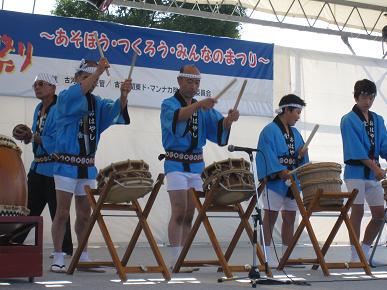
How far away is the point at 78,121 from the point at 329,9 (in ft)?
14.0

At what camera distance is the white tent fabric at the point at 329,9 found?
7.72 m

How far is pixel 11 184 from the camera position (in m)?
4.04

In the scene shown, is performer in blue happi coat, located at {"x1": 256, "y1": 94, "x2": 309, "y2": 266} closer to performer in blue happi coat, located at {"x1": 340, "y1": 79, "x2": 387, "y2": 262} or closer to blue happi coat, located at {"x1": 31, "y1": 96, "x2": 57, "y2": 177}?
performer in blue happi coat, located at {"x1": 340, "y1": 79, "x2": 387, "y2": 262}

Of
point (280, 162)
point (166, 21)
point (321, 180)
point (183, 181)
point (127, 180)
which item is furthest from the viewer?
point (166, 21)

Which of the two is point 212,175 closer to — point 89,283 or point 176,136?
point 176,136

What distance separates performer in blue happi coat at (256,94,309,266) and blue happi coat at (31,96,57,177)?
5.12 feet

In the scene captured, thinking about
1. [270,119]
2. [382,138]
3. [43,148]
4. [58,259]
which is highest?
[270,119]

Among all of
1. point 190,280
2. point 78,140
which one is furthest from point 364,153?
point 78,140

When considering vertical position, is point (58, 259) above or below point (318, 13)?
below

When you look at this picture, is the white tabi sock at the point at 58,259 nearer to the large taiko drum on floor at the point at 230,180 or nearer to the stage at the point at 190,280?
the stage at the point at 190,280

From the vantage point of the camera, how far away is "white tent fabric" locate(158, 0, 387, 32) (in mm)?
7719

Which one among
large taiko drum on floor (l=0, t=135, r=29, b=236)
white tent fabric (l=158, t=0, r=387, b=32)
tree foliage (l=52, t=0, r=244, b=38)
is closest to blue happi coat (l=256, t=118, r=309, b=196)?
large taiko drum on floor (l=0, t=135, r=29, b=236)

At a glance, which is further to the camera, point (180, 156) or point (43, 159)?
point (43, 159)

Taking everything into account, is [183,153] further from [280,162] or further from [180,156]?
[280,162]
